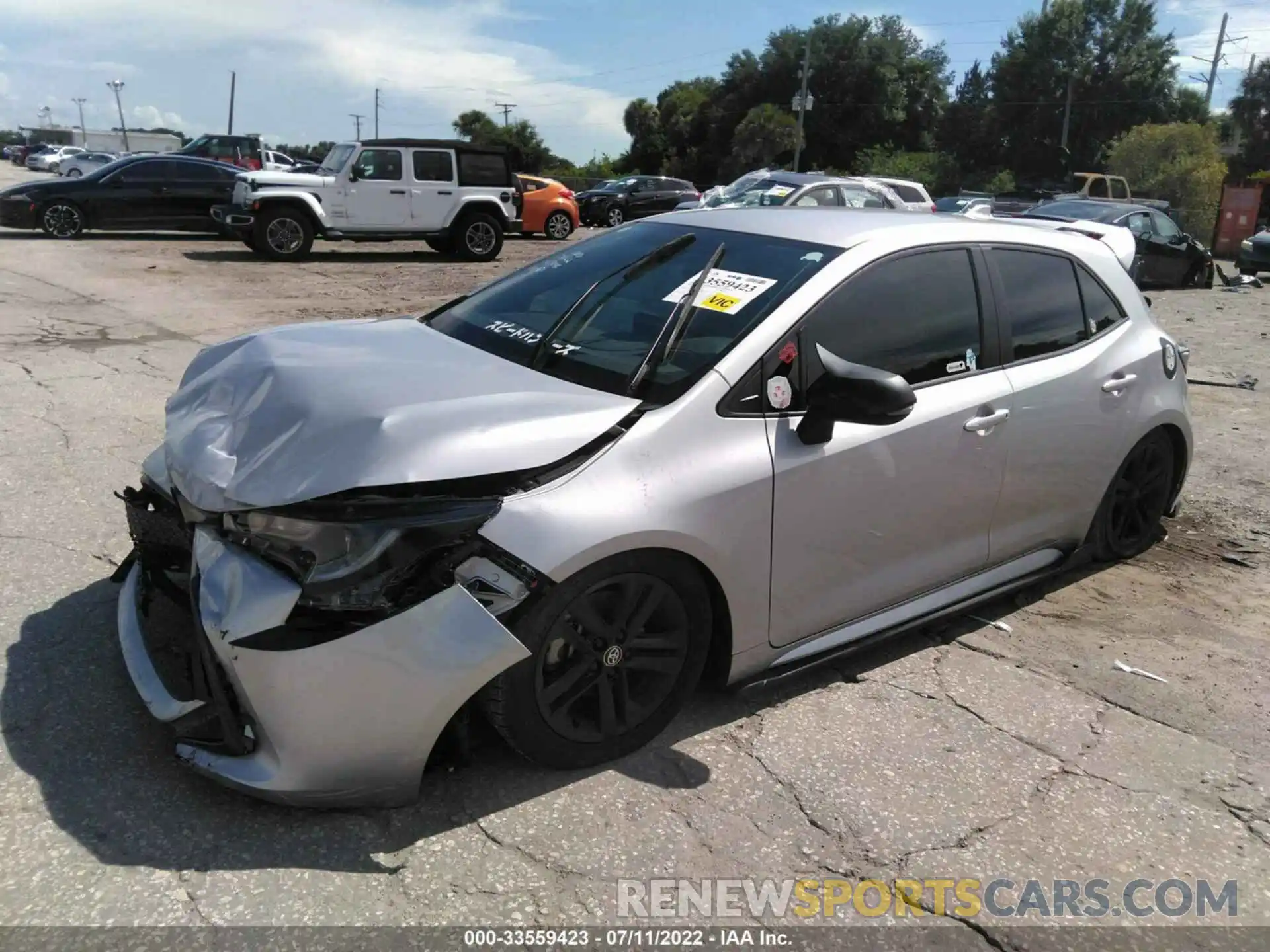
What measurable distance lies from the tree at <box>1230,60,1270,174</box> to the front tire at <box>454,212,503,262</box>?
48.0 metres

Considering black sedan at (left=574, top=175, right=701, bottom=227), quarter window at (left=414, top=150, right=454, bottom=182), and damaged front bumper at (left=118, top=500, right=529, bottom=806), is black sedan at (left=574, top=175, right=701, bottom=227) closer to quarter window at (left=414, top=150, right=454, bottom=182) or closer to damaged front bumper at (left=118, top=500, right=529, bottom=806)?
quarter window at (left=414, top=150, right=454, bottom=182)

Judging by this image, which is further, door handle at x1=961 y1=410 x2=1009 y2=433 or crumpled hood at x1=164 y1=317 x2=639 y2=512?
door handle at x1=961 y1=410 x2=1009 y2=433

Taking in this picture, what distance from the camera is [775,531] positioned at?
299 centimetres

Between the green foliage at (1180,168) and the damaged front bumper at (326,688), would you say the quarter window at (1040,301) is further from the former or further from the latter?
the green foliage at (1180,168)

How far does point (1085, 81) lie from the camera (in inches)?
2283

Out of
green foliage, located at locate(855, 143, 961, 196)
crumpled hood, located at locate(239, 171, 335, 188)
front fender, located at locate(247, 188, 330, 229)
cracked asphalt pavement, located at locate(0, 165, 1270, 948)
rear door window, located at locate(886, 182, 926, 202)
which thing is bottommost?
cracked asphalt pavement, located at locate(0, 165, 1270, 948)

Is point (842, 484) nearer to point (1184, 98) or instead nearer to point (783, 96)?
point (1184, 98)

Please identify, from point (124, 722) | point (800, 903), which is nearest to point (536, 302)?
point (124, 722)

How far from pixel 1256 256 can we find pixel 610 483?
23.4 m

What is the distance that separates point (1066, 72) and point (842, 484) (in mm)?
64535

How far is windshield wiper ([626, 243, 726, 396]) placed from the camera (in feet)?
9.85

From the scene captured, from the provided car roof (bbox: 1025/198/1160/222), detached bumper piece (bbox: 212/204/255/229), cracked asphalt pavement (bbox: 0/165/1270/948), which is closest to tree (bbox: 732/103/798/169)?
car roof (bbox: 1025/198/1160/222)

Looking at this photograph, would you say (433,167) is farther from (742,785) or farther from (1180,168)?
(1180,168)

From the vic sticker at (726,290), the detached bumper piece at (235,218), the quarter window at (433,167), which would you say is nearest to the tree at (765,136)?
the quarter window at (433,167)
